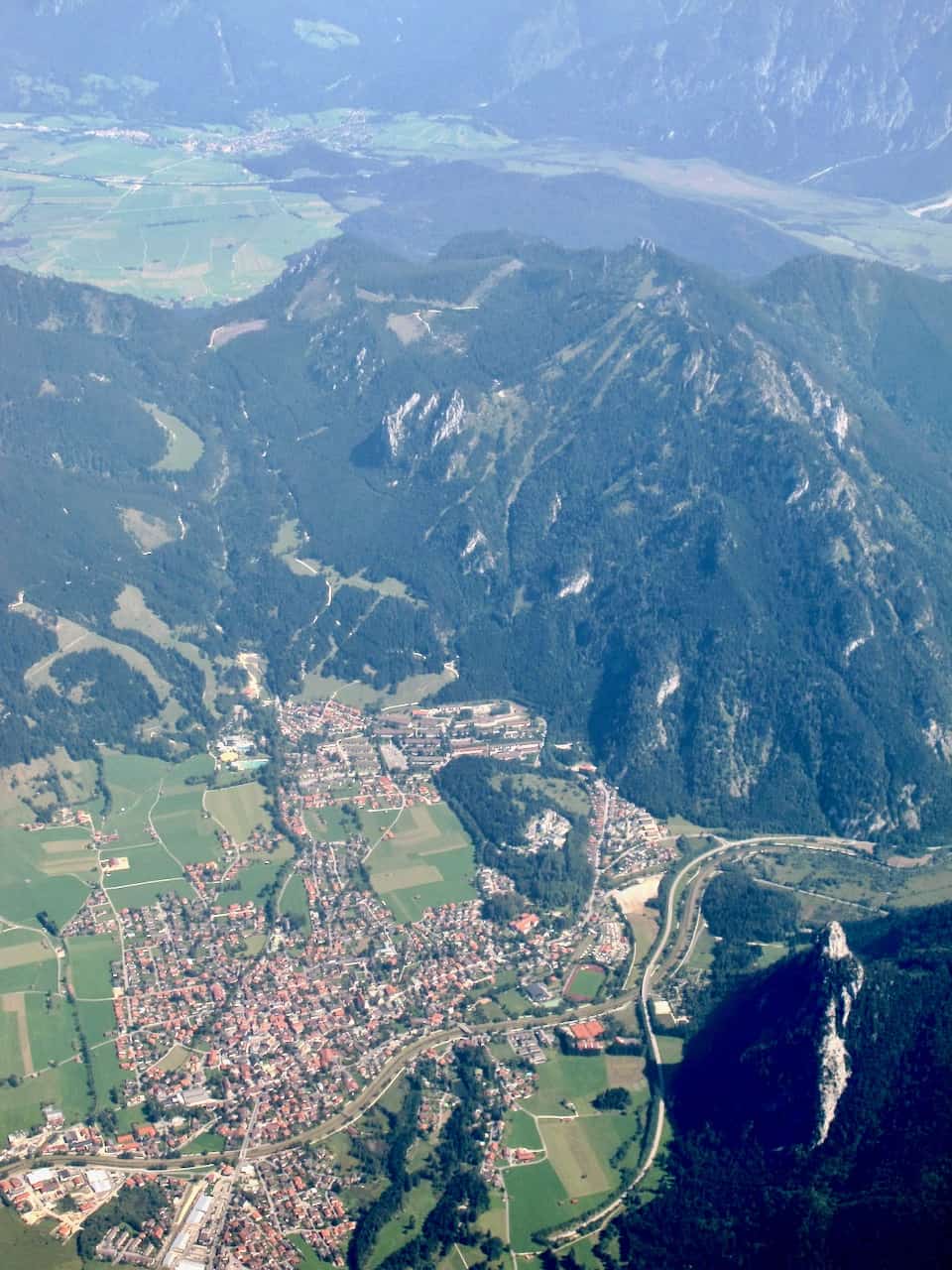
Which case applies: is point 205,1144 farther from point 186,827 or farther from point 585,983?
point 186,827

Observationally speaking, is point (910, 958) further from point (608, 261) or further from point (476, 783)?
point (608, 261)

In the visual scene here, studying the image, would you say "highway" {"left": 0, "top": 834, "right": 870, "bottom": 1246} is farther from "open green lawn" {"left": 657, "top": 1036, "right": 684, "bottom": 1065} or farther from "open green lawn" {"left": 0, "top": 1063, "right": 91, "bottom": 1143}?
"open green lawn" {"left": 0, "top": 1063, "right": 91, "bottom": 1143}

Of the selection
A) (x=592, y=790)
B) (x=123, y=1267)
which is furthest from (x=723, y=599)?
(x=123, y=1267)

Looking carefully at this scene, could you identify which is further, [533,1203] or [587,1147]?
[587,1147]

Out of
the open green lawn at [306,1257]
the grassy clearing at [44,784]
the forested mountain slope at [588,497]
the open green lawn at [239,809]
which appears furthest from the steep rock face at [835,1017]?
the grassy clearing at [44,784]

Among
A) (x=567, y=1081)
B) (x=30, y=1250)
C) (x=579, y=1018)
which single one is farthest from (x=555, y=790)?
(x=30, y=1250)
